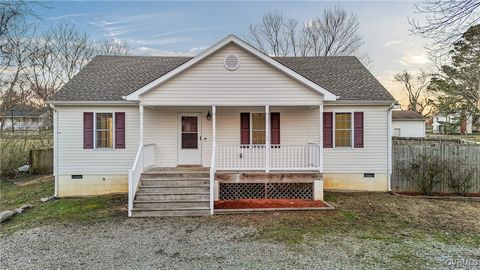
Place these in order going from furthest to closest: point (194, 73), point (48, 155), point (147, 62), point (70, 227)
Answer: point (48, 155) → point (147, 62) → point (194, 73) → point (70, 227)

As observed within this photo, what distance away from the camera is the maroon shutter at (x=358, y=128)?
11.4m

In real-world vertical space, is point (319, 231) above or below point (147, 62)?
below

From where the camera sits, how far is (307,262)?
544cm

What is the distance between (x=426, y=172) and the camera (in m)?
11.3

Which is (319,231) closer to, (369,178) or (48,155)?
(369,178)

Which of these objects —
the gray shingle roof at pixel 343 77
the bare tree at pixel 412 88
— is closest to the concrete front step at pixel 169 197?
the gray shingle roof at pixel 343 77

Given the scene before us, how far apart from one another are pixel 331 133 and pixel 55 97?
10218 millimetres

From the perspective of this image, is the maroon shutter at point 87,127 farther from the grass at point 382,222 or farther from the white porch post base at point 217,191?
the grass at point 382,222

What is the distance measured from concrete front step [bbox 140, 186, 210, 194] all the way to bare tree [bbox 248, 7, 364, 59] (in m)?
21.0

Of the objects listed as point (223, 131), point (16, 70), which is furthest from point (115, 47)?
point (223, 131)

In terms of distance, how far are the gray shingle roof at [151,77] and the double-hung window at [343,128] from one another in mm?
696

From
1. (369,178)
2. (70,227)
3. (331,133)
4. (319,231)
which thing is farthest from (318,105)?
(70,227)

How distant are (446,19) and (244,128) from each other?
24.3ft

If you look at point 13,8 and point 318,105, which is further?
point 318,105
